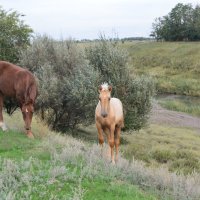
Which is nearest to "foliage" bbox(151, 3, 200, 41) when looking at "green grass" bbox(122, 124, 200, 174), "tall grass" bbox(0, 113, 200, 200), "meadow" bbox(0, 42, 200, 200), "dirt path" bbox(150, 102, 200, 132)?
"dirt path" bbox(150, 102, 200, 132)

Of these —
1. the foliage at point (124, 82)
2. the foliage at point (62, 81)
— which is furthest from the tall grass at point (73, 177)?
the foliage at point (124, 82)

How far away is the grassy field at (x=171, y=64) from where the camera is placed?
2304 inches

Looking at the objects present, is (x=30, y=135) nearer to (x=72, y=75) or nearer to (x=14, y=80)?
(x=14, y=80)

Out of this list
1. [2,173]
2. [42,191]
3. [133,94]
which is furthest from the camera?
[133,94]

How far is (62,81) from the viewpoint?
20984 mm

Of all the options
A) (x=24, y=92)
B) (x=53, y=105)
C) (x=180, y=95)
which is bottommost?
Answer: (x=180, y=95)

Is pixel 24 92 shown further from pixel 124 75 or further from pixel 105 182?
pixel 124 75

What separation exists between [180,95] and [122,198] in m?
48.1

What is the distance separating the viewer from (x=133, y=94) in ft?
71.8

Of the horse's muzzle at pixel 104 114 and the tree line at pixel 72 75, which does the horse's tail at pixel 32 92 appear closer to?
the horse's muzzle at pixel 104 114

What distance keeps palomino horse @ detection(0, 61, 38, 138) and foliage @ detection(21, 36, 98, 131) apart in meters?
5.80

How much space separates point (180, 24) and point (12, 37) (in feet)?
245

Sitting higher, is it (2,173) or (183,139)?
(2,173)

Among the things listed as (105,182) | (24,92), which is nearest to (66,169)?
(105,182)
